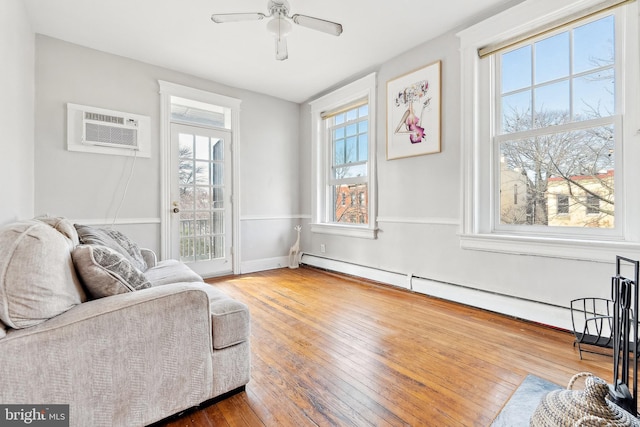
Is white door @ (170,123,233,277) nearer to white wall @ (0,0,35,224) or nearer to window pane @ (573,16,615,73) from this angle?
white wall @ (0,0,35,224)

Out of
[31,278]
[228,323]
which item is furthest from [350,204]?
[31,278]

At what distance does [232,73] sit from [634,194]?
3.94 metres

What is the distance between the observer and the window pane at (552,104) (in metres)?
2.25

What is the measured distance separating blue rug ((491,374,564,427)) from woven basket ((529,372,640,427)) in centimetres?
28

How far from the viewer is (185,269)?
7.83ft

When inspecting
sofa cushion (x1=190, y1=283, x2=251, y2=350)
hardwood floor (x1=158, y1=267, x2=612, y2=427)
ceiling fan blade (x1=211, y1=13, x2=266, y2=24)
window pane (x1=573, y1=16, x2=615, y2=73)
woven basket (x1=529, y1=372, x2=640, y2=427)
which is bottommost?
hardwood floor (x1=158, y1=267, x2=612, y2=427)

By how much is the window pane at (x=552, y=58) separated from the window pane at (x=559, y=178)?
474 millimetres

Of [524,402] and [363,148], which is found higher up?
[363,148]

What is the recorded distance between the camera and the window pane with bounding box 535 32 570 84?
2260 millimetres

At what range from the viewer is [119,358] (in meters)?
1.12

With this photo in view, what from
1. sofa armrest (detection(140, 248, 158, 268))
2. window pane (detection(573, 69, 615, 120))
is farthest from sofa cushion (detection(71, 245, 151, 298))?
window pane (detection(573, 69, 615, 120))

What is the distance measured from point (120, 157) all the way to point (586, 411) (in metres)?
4.00

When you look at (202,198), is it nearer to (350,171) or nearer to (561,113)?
(350,171)

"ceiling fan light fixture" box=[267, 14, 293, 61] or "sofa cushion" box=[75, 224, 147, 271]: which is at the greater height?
"ceiling fan light fixture" box=[267, 14, 293, 61]
